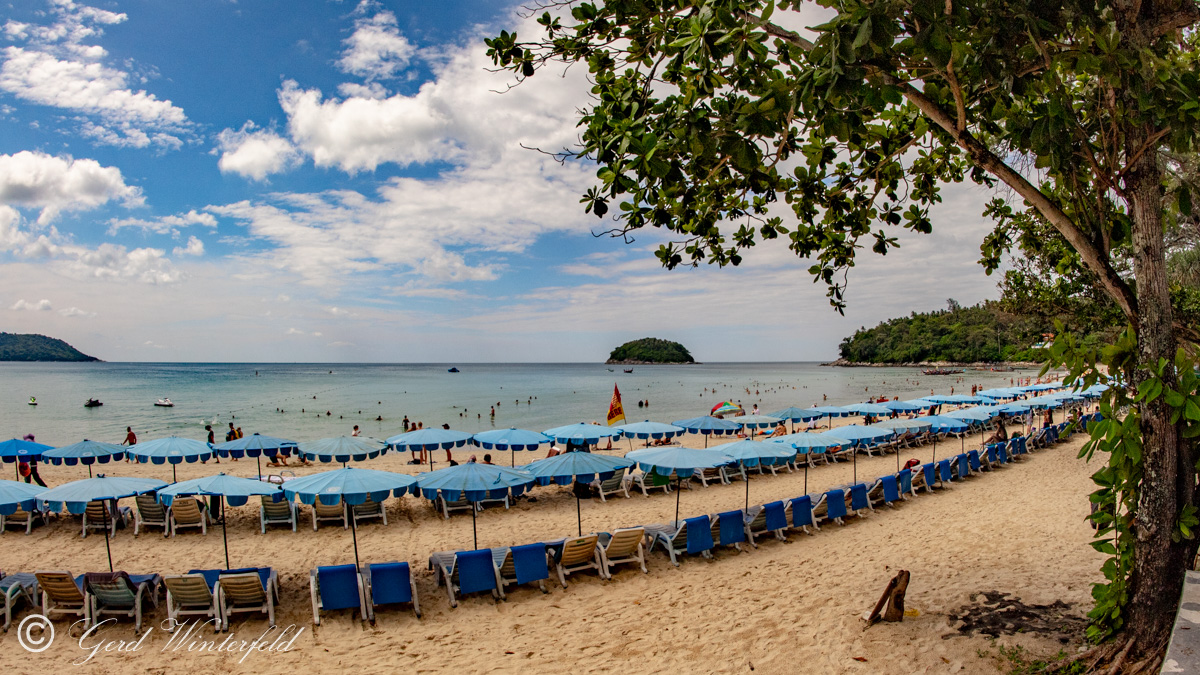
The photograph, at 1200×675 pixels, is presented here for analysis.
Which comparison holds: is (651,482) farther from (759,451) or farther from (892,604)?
(892,604)

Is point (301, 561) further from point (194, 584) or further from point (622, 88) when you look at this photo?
point (622, 88)

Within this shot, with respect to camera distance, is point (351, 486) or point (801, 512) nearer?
point (351, 486)

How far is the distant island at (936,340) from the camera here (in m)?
120

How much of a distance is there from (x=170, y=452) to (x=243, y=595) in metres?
9.04

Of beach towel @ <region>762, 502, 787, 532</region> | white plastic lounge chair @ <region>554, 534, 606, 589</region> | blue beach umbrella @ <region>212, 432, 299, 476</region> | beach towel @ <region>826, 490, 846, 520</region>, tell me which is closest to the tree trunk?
beach towel @ <region>762, 502, 787, 532</region>

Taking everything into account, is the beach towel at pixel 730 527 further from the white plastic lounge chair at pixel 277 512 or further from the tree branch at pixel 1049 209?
the white plastic lounge chair at pixel 277 512

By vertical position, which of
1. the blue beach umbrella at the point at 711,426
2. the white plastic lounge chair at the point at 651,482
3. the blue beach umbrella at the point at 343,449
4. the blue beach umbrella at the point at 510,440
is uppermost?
the blue beach umbrella at the point at 343,449

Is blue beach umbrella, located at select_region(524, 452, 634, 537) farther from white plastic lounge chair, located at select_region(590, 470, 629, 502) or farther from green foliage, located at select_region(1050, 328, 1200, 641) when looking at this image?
green foliage, located at select_region(1050, 328, 1200, 641)

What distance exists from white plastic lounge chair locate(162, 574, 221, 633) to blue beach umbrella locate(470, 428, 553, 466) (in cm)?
799

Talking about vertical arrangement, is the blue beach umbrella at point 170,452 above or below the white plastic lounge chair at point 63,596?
above

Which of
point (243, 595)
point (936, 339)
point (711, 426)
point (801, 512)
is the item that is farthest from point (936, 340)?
point (243, 595)

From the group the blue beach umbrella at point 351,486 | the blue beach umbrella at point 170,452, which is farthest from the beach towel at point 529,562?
the blue beach umbrella at point 170,452

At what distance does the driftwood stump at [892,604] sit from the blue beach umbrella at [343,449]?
1084cm

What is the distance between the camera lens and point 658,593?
7293 mm
